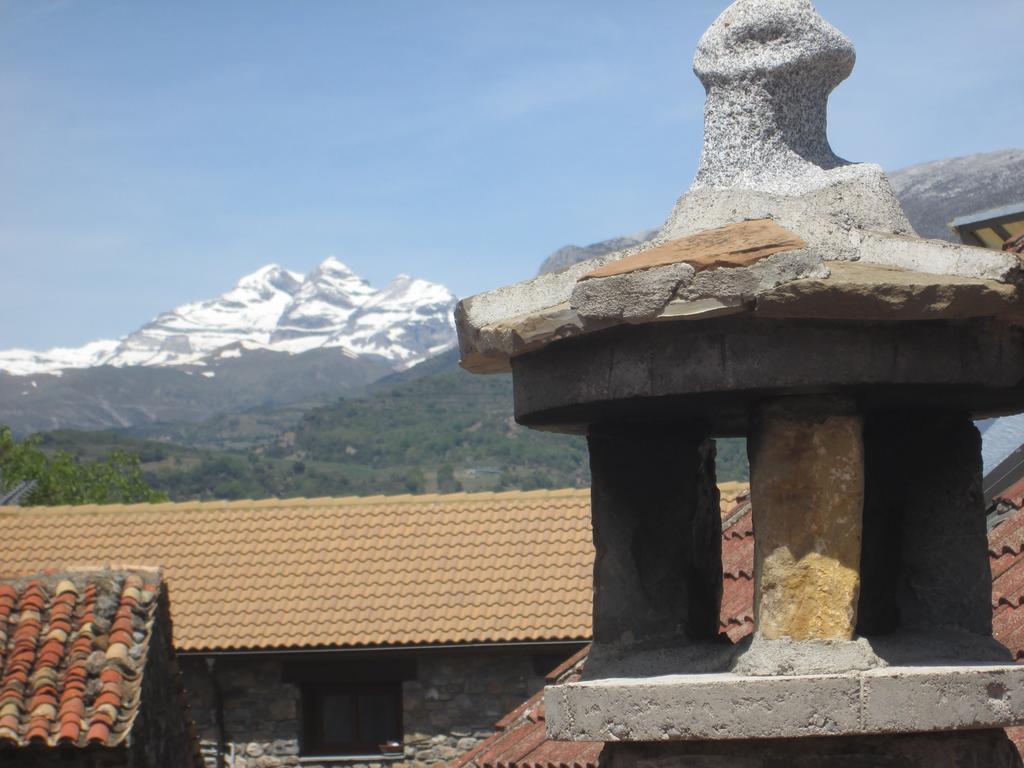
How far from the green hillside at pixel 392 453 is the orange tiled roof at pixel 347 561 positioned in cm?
3355

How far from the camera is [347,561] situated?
59.9 ft

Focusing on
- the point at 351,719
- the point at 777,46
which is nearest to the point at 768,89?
the point at 777,46

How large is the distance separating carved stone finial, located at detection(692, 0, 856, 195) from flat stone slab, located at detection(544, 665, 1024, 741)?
1.34 meters

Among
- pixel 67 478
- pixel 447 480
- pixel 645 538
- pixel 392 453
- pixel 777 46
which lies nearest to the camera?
pixel 777 46

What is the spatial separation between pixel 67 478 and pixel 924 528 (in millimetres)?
Result: 35391

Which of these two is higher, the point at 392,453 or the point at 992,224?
the point at 392,453

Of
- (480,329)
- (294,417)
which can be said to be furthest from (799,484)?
(294,417)

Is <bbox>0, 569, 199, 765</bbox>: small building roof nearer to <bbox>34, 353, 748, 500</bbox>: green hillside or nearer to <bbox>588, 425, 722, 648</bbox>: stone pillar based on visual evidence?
<bbox>588, 425, 722, 648</bbox>: stone pillar

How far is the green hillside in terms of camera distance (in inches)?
2815

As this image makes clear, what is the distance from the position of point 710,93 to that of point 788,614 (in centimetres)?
146

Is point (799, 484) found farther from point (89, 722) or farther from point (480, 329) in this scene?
point (89, 722)

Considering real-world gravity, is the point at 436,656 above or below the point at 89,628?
below

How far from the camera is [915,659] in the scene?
150 inches

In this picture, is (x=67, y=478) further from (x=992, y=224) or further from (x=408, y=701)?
(x=992, y=224)
